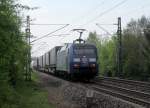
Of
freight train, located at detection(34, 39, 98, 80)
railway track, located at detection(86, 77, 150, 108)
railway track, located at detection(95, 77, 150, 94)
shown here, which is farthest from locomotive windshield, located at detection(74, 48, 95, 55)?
railway track, located at detection(86, 77, 150, 108)

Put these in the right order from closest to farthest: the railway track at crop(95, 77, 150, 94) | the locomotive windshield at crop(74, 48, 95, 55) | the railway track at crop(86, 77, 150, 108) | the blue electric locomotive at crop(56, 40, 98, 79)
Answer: the railway track at crop(86, 77, 150, 108)
the railway track at crop(95, 77, 150, 94)
the blue electric locomotive at crop(56, 40, 98, 79)
the locomotive windshield at crop(74, 48, 95, 55)

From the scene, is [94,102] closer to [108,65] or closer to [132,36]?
[132,36]

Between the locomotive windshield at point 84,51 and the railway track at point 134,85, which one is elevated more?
the locomotive windshield at point 84,51

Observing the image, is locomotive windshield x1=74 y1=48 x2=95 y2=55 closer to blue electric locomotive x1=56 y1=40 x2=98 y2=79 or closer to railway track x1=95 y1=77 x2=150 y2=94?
blue electric locomotive x1=56 y1=40 x2=98 y2=79

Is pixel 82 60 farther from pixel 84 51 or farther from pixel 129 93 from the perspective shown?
pixel 129 93

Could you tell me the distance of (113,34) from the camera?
61.0 meters

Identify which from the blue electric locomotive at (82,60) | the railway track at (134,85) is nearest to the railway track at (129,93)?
the railway track at (134,85)

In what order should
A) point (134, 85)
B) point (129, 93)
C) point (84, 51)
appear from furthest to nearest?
1. point (84, 51)
2. point (134, 85)
3. point (129, 93)

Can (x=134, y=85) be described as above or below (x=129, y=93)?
above

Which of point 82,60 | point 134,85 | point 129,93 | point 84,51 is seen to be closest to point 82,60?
point 82,60

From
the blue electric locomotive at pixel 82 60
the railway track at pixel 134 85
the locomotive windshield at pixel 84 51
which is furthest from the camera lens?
the locomotive windshield at pixel 84 51

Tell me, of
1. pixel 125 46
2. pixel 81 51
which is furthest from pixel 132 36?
pixel 81 51

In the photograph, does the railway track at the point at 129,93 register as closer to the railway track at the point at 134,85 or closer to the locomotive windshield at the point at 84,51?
the railway track at the point at 134,85

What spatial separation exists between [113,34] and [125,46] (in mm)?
8283
